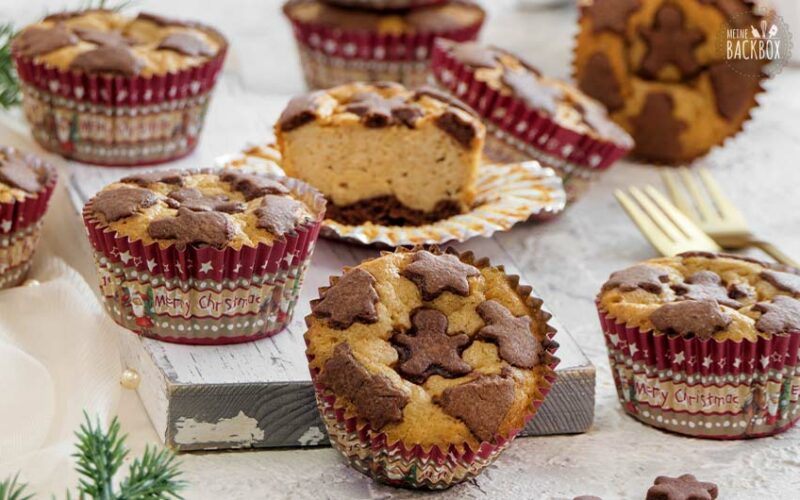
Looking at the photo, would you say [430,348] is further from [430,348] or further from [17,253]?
[17,253]

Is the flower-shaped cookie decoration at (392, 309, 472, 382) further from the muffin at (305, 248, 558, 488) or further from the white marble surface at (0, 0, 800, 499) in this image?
the white marble surface at (0, 0, 800, 499)

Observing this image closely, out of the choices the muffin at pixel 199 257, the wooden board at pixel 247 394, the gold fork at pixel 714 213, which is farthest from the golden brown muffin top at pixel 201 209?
the gold fork at pixel 714 213

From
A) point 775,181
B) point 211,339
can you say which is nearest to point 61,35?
point 211,339

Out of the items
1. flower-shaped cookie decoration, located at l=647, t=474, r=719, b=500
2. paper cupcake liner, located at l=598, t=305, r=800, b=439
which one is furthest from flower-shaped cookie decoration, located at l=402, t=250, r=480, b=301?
flower-shaped cookie decoration, located at l=647, t=474, r=719, b=500

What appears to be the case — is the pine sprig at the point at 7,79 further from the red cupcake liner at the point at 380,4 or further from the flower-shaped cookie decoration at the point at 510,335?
the flower-shaped cookie decoration at the point at 510,335

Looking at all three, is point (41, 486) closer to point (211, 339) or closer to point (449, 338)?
point (211, 339)
